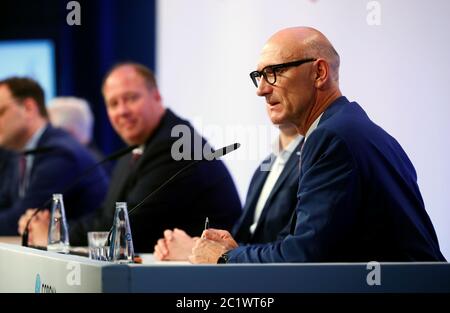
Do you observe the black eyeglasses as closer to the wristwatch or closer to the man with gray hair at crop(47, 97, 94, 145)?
the wristwatch

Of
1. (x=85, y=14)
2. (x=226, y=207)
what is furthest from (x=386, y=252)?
(x=85, y=14)

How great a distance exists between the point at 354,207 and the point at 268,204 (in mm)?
993

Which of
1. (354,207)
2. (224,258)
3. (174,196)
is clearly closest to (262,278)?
(354,207)

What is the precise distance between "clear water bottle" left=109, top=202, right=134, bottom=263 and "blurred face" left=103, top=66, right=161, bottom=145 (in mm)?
1866

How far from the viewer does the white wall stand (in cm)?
340

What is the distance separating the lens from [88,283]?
7.18 feet

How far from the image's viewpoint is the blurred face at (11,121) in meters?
5.66

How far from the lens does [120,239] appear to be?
283 cm

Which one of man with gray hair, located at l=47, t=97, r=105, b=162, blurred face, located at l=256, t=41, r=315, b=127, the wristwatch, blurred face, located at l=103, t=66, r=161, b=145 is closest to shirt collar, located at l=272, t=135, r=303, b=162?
blurred face, located at l=256, t=41, r=315, b=127

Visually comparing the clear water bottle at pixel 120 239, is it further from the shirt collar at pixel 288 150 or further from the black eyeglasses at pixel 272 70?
the shirt collar at pixel 288 150

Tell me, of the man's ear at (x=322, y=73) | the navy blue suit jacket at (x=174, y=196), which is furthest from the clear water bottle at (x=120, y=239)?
the navy blue suit jacket at (x=174, y=196)

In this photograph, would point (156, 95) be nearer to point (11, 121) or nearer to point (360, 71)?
point (11, 121)
